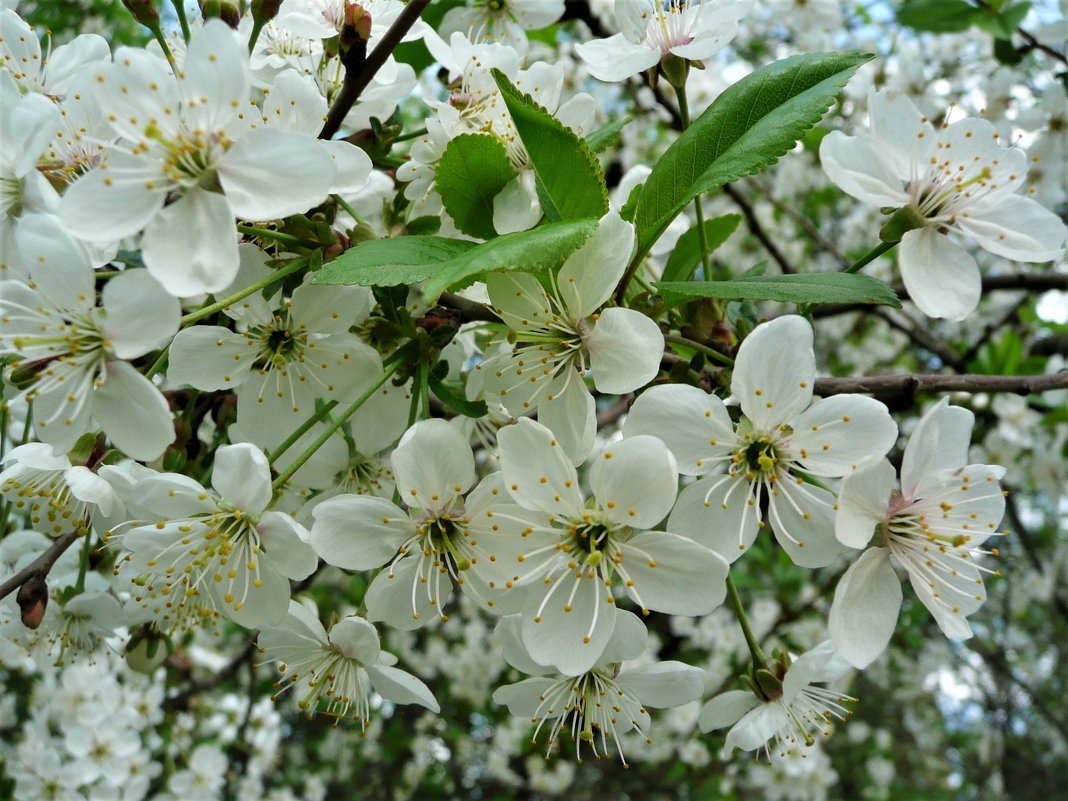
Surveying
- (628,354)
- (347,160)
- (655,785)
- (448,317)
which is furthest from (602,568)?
(655,785)

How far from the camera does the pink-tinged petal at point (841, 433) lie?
1028 mm

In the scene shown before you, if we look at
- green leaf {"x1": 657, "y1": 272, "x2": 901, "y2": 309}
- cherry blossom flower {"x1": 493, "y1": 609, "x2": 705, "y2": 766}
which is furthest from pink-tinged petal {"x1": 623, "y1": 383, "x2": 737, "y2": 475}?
cherry blossom flower {"x1": 493, "y1": 609, "x2": 705, "y2": 766}

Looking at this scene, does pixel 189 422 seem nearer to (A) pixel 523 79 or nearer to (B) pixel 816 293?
(A) pixel 523 79

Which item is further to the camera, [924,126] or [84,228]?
[924,126]

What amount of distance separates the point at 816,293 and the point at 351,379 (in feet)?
2.15

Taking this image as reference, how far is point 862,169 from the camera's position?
125 centimetres

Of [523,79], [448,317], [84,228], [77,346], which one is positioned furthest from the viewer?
[523,79]

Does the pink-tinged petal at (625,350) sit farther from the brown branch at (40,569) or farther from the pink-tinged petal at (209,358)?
the brown branch at (40,569)

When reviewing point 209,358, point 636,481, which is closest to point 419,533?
point 636,481

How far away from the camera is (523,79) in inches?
54.0

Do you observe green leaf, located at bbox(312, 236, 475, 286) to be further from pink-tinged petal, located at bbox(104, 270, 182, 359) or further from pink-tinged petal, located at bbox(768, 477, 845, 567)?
pink-tinged petal, located at bbox(768, 477, 845, 567)

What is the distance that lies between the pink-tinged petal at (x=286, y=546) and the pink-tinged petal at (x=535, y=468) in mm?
283

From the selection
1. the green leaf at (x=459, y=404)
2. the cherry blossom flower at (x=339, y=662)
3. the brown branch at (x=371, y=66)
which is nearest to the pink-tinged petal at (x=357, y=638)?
Result: the cherry blossom flower at (x=339, y=662)

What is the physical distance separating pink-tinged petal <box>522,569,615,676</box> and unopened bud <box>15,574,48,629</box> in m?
0.79
